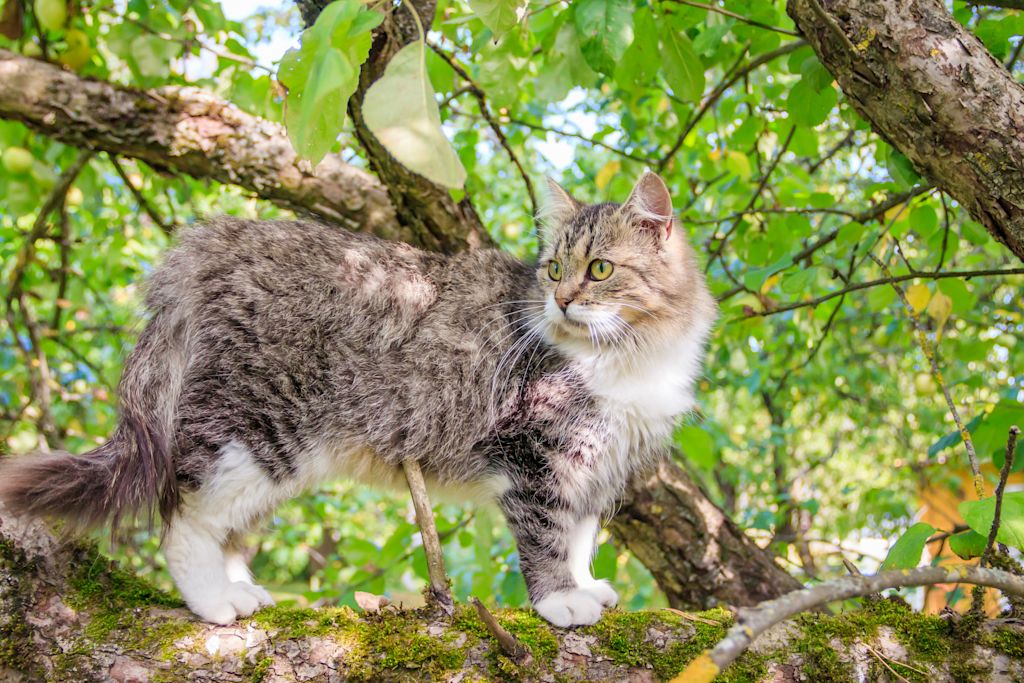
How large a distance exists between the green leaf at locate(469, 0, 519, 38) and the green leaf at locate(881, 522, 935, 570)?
5.40ft

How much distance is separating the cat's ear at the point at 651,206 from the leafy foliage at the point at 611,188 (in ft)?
1.11

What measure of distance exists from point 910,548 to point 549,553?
119 centimetres

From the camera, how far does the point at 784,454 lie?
8.06 meters

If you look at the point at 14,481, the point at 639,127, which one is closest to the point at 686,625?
the point at 14,481

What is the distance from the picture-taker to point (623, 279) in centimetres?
290

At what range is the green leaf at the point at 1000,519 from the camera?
1.78m

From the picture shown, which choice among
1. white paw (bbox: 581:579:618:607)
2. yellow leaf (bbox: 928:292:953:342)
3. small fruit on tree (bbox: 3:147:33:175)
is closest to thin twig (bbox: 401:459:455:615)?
white paw (bbox: 581:579:618:607)

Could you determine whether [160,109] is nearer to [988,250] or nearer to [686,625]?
[686,625]

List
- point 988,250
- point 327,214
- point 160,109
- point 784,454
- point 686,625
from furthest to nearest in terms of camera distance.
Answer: point 784,454 < point 988,250 < point 327,214 < point 160,109 < point 686,625

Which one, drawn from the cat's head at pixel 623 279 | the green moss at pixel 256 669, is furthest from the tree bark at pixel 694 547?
the green moss at pixel 256 669

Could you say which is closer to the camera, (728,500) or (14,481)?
(14,481)

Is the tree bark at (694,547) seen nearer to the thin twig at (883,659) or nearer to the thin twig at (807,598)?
the thin twig at (883,659)

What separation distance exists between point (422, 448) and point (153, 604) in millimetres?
1000

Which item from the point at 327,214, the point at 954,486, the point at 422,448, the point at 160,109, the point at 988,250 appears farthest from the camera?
the point at 954,486
